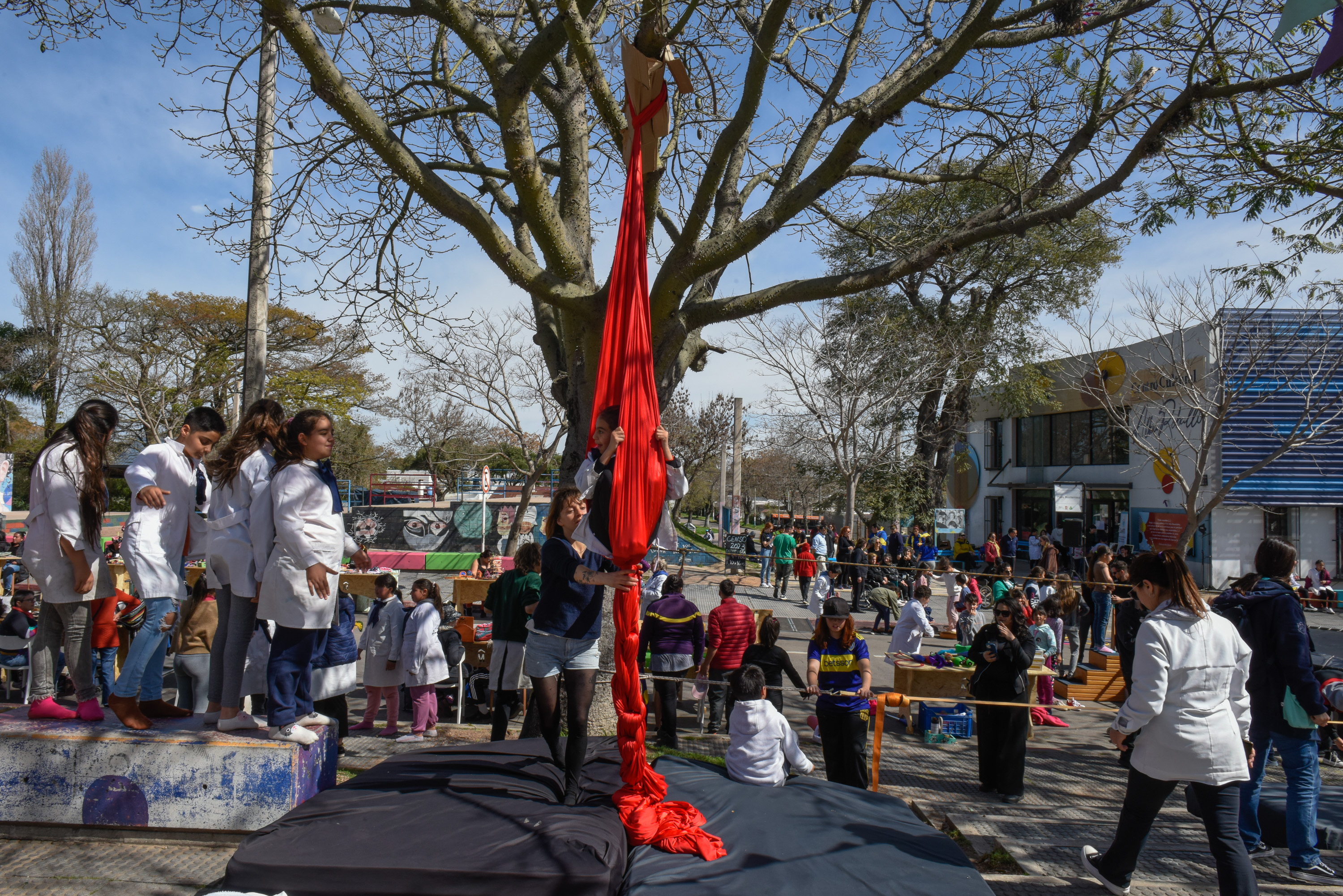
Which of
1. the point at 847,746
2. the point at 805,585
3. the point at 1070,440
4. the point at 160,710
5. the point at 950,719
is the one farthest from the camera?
the point at 1070,440

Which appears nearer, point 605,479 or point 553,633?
point 605,479

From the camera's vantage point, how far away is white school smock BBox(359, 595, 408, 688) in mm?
6699

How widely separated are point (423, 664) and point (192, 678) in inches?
67.7

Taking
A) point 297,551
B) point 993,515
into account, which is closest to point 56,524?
point 297,551

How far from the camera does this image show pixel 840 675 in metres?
5.21

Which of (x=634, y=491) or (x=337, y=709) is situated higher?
(x=634, y=491)

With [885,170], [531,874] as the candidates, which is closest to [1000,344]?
[885,170]

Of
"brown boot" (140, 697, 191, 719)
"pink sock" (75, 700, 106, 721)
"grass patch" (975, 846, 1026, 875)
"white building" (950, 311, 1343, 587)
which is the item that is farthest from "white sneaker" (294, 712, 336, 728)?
"white building" (950, 311, 1343, 587)

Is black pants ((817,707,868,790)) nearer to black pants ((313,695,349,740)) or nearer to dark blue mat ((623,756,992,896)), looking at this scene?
dark blue mat ((623,756,992,896))

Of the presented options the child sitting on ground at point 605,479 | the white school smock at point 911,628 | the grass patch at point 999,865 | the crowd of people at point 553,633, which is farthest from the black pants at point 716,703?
the child sitting on ground at point 605,479

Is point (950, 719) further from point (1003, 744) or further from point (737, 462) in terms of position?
point (737, 462)

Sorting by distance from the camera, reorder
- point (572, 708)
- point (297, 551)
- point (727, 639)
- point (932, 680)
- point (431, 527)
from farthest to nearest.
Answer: point (431, 527), point (932, 680), point (727, 639), point (572, 708), point (297, 551)

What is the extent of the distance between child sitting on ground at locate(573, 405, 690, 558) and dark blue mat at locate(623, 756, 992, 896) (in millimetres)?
1382

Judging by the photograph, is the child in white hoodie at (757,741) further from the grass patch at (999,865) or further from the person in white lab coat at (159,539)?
the person in white lab coat at (159,539)
